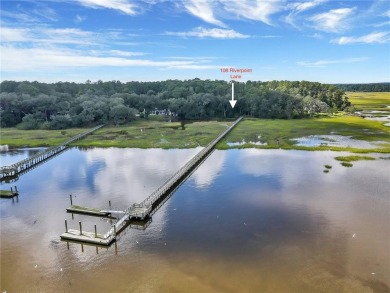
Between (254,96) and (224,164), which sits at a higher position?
(254,96)

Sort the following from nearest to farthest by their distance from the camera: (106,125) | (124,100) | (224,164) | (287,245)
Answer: (287,245)
(224,164)
(106,125)
(124,100)

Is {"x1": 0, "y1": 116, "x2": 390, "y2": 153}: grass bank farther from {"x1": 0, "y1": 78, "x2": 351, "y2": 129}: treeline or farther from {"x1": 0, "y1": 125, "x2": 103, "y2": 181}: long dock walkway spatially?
{"x1": 0, "y1": 78, "x2": 351, "y2": 129}: treeline

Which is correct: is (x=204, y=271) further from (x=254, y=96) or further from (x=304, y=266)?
(x=254, y=96)

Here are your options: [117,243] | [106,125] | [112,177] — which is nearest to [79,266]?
[117,243]

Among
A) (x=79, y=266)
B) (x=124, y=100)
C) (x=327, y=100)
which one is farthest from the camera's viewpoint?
(x=327, y=100)

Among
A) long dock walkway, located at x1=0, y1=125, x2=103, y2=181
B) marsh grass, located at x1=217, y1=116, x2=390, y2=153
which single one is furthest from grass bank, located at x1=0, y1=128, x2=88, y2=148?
marsh grass, located at x1=217, y1=116, x2=390, y2=153

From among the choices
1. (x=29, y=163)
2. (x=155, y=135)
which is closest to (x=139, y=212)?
(x=29, y=163)

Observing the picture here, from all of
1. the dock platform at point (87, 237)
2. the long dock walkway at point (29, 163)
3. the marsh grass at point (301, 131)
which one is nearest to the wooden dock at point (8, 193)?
the long dock walkway at point (29, 163)
